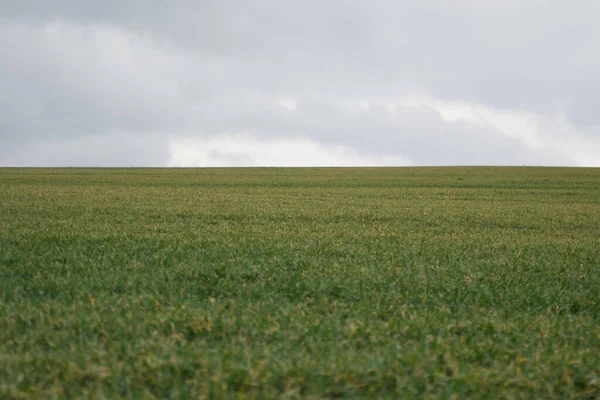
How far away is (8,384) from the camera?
13.2 feet

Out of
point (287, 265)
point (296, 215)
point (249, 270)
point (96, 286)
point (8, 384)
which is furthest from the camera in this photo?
point (296, 215)

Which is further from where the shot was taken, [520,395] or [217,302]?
[217,302]

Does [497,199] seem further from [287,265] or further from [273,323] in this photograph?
[273,323]

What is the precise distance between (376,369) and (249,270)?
387 centimetres

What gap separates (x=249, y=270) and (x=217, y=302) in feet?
5.00

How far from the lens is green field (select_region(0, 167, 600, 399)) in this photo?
168 inches

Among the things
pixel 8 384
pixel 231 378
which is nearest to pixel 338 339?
pixel 231 378

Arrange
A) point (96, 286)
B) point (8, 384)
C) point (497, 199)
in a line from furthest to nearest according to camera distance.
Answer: point (497, 199), point (96, 286), point (8, 384)

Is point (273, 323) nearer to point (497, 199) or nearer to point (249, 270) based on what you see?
point (249, 270)

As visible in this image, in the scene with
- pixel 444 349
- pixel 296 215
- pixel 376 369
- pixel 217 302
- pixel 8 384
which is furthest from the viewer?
pixel 296 215

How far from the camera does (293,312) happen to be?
607 cm

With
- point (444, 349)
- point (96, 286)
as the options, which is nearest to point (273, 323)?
Result: point (444, 349)

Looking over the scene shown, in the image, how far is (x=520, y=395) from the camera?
4195 mm

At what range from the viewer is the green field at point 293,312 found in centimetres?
426
